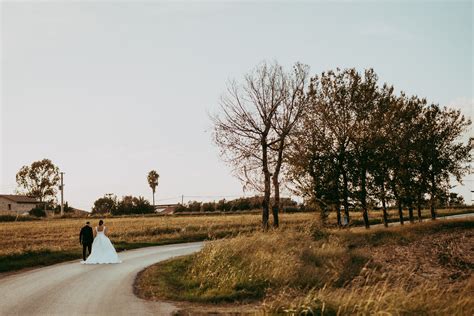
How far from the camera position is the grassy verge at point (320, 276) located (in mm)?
12227

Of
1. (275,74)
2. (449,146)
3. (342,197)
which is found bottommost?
(342,197)

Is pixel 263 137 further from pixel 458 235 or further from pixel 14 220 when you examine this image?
pixel 14 220

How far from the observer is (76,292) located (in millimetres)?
16688

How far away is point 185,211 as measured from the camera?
98.0m

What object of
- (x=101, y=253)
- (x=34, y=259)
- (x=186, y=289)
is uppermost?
(x=101, y=253)

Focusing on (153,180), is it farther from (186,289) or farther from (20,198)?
(186,289)

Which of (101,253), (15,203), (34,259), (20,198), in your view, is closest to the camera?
(101,253)

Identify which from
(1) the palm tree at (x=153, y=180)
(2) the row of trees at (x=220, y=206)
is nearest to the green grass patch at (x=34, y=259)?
(2) the row of trees at (x=220, y=206)

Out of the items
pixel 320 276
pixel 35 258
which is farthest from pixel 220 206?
pixel 320 276

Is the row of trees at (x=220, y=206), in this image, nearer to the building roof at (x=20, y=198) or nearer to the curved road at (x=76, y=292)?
the building roof at (x=20, y=198)

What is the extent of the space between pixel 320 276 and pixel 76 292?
9.14 m

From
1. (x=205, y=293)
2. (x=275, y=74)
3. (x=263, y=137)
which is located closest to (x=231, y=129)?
(x=263, y=137)

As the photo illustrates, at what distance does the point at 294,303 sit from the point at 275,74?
1287 inches

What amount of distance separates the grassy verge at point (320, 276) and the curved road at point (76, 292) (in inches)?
37.0
